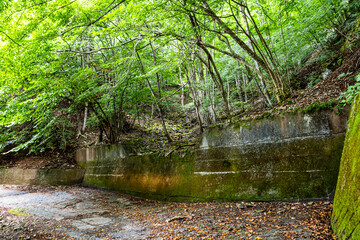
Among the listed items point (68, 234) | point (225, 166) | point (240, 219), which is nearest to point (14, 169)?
point (68, 234)

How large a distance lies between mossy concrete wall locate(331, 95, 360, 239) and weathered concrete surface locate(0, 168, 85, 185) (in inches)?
366

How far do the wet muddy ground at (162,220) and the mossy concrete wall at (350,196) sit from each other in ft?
0.75

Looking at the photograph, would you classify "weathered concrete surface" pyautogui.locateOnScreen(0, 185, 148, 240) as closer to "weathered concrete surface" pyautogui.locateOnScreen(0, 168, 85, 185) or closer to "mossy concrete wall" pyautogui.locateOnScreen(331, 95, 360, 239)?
"weathered concrete surface" pyautogui.locateOnScreen(0, 168, 85, 185)

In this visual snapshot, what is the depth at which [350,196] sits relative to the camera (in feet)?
6.81

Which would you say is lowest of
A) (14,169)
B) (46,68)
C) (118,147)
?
(14,169)

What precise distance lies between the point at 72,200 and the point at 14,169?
4975mm

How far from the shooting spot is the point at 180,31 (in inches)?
197

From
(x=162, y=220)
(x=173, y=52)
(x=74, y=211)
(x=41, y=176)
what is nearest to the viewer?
(x=162, y=220)

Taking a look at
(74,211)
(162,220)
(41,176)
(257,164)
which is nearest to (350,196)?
(257,164)

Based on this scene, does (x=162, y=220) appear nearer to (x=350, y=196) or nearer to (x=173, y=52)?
(x=350, y=196)

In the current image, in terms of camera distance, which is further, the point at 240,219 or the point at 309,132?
the point at 309,132

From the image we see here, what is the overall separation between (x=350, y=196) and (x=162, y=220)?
3083 mm

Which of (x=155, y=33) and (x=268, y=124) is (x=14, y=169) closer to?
(x=155, y=33)

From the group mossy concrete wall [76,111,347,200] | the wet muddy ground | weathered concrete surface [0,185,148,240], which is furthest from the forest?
weathered concrete surface [0,185,148,240]
